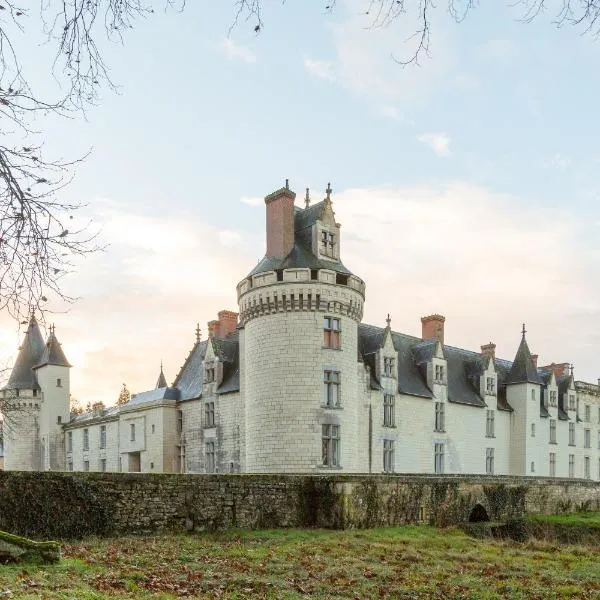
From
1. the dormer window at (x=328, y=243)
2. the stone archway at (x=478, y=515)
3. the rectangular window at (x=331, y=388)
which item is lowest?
the stone archway at (x=478, y=515)

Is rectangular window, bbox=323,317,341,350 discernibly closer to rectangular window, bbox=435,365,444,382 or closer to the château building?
the château building

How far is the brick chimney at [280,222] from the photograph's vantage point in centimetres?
2844

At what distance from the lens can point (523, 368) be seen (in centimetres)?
4106

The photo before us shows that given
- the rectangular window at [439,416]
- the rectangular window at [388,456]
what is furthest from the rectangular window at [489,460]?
the rectangular window at [388,456]

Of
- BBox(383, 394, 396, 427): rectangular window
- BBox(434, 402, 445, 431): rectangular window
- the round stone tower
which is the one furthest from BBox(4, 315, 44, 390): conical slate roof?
BBox(434, 402, 445, 431): rectangular window

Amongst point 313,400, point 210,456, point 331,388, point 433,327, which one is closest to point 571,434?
point 433,327

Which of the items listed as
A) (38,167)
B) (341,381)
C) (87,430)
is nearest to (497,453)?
Answer: (341,381)

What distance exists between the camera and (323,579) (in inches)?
500

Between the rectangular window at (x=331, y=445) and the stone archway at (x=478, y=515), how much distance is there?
15.8 feet

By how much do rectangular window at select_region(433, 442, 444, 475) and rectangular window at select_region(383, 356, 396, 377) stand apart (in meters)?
4.65

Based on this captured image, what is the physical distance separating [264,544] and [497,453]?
24000 millimetres

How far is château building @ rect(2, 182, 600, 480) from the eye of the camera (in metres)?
26.8

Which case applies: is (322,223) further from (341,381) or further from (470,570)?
(470,570)

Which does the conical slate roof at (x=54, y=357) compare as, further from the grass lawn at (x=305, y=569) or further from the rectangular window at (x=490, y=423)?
the grass lawn at (x=305, y=569)
